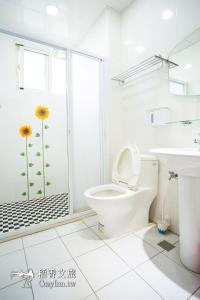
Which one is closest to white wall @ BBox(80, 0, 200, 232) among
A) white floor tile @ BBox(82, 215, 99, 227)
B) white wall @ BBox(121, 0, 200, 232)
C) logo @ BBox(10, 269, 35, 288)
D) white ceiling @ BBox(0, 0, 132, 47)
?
white wall @ BBox(121, 0, 200, 232)

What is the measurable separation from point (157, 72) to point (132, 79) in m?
0.36

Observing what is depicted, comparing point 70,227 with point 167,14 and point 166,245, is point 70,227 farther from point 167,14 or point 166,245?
point 167,14

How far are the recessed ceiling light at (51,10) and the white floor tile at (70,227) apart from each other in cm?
247

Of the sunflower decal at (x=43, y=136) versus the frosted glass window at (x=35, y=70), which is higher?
the frosted glass window at (x=35, y=70)

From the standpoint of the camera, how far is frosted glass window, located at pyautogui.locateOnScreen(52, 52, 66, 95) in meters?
2.71

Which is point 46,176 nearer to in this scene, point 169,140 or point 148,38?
point 169,140

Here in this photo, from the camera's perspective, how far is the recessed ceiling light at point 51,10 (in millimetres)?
1863

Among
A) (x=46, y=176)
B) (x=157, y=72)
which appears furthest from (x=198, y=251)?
(x=46, y=176)

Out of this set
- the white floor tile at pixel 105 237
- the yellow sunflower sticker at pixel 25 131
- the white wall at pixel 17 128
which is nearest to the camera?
the white floor tile at pixel 105 237

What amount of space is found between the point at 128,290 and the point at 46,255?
66cm

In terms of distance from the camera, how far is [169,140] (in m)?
1.50

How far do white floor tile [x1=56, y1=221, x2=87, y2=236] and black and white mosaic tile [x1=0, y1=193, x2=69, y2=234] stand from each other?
23cm

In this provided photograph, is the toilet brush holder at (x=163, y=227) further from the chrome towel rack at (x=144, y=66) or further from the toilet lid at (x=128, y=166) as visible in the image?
the chrome towel rack at (x=144, y=66)

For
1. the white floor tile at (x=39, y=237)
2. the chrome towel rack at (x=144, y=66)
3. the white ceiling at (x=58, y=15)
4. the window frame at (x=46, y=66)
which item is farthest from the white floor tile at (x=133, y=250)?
the window frame at (x=46, y=66)
